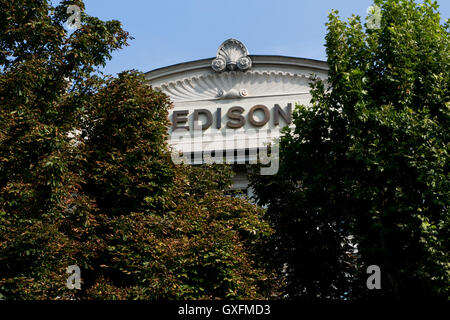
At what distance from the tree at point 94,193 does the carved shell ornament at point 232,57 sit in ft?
43.2

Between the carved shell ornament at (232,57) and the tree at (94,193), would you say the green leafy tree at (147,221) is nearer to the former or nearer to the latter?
the tree at (94,193)

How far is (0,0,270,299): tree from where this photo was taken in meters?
14.1

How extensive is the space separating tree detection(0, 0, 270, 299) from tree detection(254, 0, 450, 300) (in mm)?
3383

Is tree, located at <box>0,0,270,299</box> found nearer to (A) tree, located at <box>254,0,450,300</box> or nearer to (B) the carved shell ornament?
(A) tree, located at <box>254,0,450,300</box>

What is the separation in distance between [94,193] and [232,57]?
1667 cm

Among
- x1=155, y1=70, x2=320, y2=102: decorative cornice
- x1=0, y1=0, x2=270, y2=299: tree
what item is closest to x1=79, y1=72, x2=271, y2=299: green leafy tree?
x1=0, y1=0, x2=270, y2=299: tree

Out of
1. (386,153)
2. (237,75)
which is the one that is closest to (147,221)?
(386,153)

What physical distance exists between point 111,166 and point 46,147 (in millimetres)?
3386

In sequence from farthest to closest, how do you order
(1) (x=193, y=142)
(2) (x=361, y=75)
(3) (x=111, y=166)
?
(1) (x=193, y=142) < (3) (x=111, y=166) < (2) (x=361, y=75)

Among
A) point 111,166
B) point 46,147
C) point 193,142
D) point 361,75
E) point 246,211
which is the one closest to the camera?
point 46,147

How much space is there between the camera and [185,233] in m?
18.5

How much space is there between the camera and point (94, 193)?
1822 centimetres
